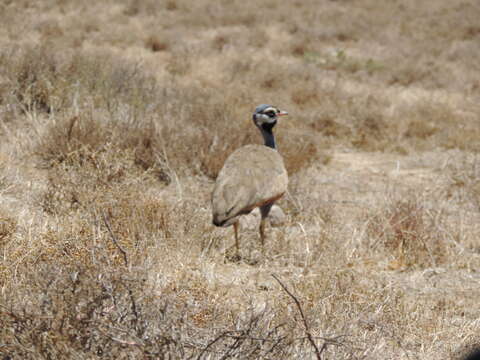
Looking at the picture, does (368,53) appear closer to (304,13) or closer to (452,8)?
(304,13)

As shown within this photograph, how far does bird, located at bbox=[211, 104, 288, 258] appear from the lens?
386 centimetres

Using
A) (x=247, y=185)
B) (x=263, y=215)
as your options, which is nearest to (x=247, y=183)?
(x=247, y=185)

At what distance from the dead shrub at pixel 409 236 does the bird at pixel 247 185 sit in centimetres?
116

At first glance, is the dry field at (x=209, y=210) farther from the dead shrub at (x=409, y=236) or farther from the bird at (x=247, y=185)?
the bird at (x=247, y=185)

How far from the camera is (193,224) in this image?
165 inches

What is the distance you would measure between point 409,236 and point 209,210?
6.01 ft

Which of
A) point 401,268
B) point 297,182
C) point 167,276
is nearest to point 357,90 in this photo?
point 297,182

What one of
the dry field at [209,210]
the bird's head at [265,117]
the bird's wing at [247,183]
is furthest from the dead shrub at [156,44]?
the bird's wing at [247,183]

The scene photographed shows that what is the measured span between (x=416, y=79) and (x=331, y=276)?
10.3 meters

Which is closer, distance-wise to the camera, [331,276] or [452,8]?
[331,276]

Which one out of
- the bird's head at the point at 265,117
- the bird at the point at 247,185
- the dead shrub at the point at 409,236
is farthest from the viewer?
the bird's head at the point at 265,117

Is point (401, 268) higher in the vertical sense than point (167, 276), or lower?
lower

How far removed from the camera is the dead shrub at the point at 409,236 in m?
4.66

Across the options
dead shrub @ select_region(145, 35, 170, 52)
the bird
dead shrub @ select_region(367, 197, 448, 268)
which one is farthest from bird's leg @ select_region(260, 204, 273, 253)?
dead shrub @ select_region(145, 35, 170, 52)
